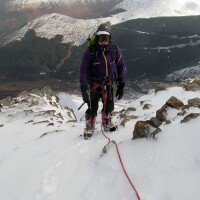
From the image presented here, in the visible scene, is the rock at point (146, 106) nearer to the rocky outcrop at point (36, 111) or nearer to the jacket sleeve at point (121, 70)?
the jacket sleeve at point (121, 70)

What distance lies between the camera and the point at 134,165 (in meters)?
7.75

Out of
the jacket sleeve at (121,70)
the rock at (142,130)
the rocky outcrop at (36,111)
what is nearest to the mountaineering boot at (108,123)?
the jacket sleeve at (121,70)

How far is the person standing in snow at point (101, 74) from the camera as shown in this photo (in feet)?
33.0

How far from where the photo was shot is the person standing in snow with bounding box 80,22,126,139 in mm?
10070

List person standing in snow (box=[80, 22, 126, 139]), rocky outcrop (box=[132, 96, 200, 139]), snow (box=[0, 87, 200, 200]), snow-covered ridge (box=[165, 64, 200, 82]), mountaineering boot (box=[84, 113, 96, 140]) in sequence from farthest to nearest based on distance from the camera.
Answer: snow-covered ridge (box=[165, 64, 200, 82]) < mountaineering boot (box=[84, 113, 96, 140]) < person standing in snow (box=[80, 22, 126, 139]) < rocky outcrop (box=[132, 96, 200, 139]) < snow (box=[0, 87, 200, 200])

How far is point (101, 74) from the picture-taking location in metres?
10.5

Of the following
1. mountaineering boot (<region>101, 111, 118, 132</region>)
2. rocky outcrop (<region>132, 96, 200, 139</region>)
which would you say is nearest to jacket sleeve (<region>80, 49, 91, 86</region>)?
mountaineering boot (<region>101, 111, 118, 132</region>)

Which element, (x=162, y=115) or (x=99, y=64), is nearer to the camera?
(x=162, y=115)

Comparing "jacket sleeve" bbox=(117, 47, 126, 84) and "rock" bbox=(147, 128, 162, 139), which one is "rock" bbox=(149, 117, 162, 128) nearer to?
"rock" bbox=(147, 128, 162, 139)

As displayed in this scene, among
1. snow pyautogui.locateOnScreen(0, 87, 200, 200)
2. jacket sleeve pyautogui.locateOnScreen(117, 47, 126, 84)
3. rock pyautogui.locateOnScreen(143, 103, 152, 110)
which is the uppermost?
→ jacket sleeve pyautogui.locateOnScreen(117, 47, 126, 84)

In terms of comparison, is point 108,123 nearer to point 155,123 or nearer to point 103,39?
point 155,123

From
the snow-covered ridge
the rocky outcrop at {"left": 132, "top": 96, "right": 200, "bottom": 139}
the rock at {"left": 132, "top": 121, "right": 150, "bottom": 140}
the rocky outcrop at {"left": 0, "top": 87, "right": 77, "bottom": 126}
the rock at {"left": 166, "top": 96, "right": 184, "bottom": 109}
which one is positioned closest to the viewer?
the rocky outcrop at {"left": 132, "top": 96, "right": 200, "bottom": 139}

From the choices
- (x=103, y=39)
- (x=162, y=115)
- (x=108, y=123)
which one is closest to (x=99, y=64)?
(x=103, y=39)

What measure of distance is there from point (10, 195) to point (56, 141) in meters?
3.84
